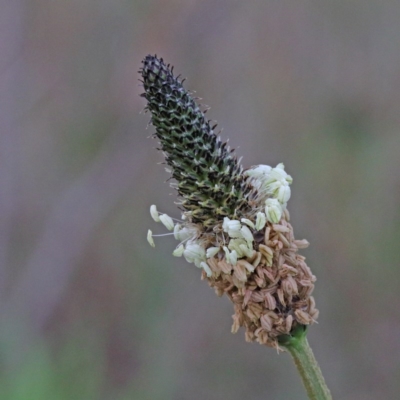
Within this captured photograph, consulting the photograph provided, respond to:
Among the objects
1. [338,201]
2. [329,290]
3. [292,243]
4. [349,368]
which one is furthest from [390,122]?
[292,243]

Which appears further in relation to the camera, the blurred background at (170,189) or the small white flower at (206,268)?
the blurred background at (170,189)

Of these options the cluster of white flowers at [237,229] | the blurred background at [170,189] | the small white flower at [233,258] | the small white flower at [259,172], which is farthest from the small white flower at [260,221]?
the blurred background at [170,189]

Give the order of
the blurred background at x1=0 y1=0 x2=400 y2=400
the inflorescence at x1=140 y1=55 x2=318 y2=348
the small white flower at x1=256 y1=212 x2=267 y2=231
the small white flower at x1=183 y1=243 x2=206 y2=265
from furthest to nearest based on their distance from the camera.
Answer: the blurred background at x1=0 y1=0 x2=400 y2=400
the small white flower at x1=183 y1=243 x2=206 y2=265
the small white flower at x1=256 y1=212 x2=267 y2=231
the inflorescence at x1=140 y1=55 x2=318 y2=348

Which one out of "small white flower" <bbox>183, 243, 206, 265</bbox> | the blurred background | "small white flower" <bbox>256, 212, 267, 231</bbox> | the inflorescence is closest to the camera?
the inflorescence

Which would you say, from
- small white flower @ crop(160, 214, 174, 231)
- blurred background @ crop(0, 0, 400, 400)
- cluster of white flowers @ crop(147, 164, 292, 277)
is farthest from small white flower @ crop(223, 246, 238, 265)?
blurred background @ crop(0, 0, 400, 400)

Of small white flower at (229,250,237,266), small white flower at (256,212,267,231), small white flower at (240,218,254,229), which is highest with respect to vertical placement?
small white flower at (256,212,267,231)

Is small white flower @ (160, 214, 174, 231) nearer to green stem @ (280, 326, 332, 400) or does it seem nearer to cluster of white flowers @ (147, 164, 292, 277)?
cluster of white flowers @ (147, 164, 292, 277)

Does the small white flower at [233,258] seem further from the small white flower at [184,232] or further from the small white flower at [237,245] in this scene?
the small white flower at [184,232]

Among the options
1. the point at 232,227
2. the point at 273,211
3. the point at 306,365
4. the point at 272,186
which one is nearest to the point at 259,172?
the point at 272,186
